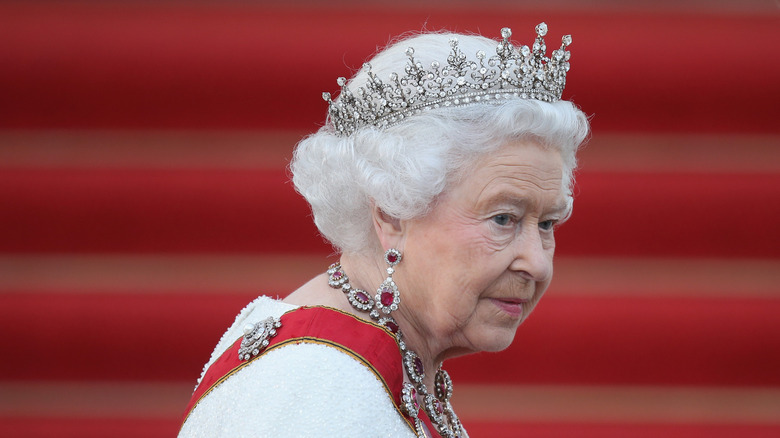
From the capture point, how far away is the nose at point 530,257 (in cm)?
165

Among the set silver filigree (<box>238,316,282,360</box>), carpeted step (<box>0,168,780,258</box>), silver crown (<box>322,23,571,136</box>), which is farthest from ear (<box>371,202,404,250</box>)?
carpeted step (<box>0,168,780,258</box>)

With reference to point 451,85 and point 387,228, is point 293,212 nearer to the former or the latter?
point 387,228

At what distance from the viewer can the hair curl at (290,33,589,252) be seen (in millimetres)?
1586

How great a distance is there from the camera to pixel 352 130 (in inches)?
68.0

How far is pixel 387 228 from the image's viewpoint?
167 centimetres

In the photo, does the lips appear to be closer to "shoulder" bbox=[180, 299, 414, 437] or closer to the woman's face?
the woman's face

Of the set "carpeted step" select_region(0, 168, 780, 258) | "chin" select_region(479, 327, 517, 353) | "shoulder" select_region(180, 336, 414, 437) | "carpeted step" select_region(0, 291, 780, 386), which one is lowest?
"shoulder" select_region(180, 336, 414, 437)

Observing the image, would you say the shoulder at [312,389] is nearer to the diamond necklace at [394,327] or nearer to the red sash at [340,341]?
the red sash at [340,341]

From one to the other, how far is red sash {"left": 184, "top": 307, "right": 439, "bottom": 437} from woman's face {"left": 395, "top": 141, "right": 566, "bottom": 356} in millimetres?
157

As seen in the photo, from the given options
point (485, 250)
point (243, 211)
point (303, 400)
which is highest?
point (243, 211)

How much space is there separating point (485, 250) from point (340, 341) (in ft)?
1.15

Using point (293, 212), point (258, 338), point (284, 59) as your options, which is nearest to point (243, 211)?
point (293, 212)

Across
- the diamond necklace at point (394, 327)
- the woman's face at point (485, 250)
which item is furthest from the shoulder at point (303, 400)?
the woman's face at point (485, 250)

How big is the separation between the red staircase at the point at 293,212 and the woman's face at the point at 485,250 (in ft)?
5.92
